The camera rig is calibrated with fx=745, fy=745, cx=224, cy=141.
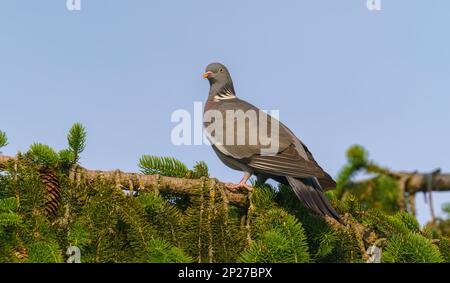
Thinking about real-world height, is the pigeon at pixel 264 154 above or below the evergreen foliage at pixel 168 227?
above

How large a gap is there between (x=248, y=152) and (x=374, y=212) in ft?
5.30

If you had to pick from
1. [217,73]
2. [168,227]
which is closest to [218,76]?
[217,73]

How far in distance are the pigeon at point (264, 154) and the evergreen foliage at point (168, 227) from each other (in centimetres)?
19

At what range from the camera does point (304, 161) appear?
6352mm

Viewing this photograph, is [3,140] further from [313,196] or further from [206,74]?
[206,74]

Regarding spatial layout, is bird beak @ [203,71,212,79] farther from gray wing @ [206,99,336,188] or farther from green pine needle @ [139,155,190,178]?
green pine needle @ [139,155,190,178]

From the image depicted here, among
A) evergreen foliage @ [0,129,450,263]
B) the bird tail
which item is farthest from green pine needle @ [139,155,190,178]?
the bird tail

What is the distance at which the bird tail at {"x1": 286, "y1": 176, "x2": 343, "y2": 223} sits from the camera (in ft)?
17.7

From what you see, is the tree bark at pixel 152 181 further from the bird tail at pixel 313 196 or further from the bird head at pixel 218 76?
the bird head at pixel 218 76

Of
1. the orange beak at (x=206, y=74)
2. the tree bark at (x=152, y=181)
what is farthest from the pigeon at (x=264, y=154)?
the orange beak at (x=206, y=74)

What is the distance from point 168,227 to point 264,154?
6.32ft

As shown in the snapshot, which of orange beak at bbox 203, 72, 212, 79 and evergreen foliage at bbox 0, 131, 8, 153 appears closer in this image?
evergreen foliage at bbox 0, 131, 8, 153

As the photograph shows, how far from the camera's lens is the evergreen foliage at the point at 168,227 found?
4.72 meters
